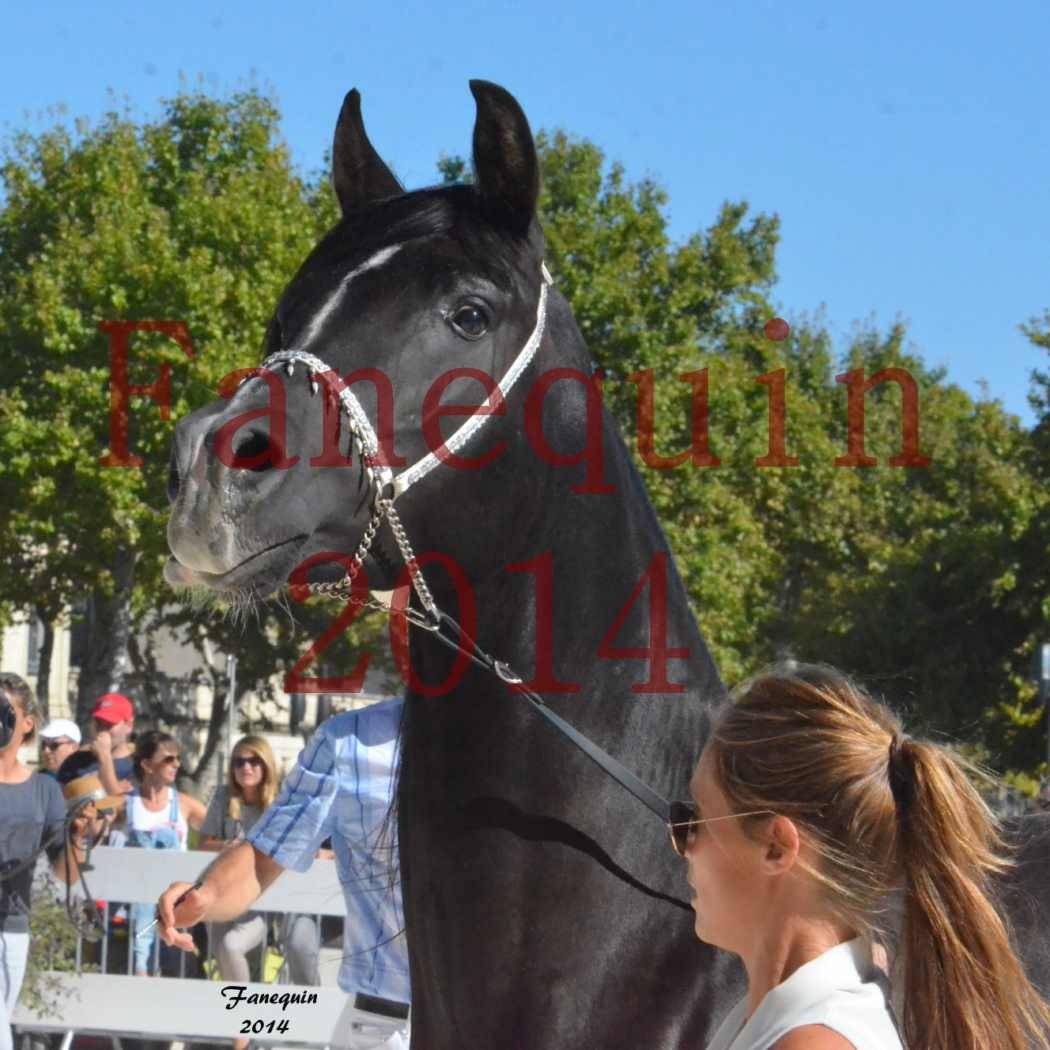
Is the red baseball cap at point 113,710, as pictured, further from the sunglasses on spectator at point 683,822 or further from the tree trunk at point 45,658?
the tree trunk at point 45,658

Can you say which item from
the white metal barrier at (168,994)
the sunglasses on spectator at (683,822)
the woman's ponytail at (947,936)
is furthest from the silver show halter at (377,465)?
the white metal barrier at (168,994)

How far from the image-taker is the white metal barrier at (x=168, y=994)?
7008 mm

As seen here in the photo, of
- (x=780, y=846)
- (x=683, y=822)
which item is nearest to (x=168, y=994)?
(x=683, y=822)

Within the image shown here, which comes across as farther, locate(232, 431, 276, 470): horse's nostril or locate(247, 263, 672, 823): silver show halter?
locate(247, 263, 672, 823): silver show halter

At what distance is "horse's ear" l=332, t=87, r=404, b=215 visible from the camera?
10.2ft

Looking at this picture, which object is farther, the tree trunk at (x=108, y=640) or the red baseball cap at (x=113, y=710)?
the tree trunk at (x=108, y=640)

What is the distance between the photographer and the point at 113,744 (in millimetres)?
10555

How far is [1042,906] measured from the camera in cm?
278

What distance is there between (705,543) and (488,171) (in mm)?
27790

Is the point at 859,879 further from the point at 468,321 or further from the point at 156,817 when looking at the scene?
the point at 156,817

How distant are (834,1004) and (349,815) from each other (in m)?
2.37

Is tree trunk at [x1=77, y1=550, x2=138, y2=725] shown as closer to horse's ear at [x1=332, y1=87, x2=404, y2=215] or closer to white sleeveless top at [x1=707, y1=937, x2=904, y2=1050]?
horse's ear at [x1=332, y1=87, x2=404, y2=215]

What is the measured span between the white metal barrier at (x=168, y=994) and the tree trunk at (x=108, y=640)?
19.6m

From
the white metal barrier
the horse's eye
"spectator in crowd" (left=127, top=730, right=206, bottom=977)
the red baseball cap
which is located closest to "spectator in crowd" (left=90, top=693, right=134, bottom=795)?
the red baseball cap
